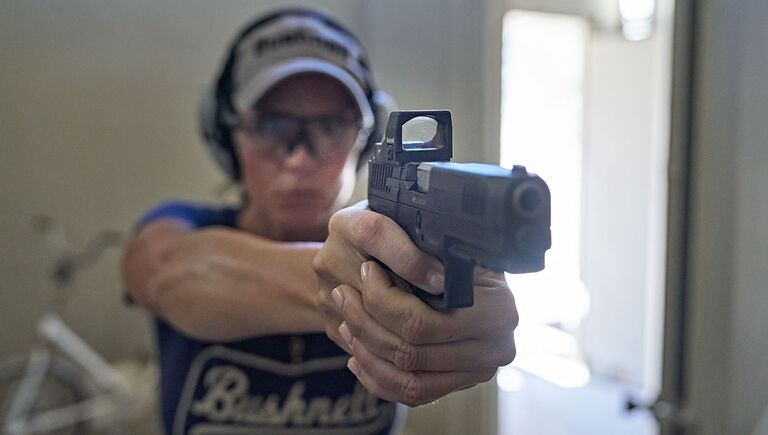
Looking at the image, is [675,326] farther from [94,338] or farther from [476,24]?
[94,338]

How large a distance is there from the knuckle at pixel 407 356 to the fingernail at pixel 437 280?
5cm

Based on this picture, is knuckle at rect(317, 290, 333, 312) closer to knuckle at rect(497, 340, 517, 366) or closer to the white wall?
knuckle at rect(497, 340, 517, 366)

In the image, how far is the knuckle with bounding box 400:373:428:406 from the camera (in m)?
0.44

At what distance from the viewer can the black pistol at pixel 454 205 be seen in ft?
1.17

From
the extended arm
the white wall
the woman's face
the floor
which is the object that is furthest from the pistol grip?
the white wall

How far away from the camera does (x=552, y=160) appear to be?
307 centimetres

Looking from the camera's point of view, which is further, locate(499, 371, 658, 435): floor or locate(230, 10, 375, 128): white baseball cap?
locate(499, 371, 658, 435): floor

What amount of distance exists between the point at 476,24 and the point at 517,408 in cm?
171

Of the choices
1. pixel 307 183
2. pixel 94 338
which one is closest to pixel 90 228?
pixel 94 338

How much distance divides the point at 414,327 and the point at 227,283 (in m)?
0.46

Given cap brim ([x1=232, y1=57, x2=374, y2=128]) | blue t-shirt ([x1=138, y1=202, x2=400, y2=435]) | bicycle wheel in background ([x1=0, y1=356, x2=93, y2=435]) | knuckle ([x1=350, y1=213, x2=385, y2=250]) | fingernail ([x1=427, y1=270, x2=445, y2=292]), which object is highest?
cap brim ([x1=232, y1=57, x2=374, y2=128])

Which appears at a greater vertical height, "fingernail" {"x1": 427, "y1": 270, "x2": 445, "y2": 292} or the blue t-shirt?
"fingernail" {"x1": 427, "y1": 270, "x2": 445, "y2": 292}

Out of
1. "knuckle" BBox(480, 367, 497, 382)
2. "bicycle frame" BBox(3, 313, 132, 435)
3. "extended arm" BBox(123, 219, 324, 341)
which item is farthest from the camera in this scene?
"bicycle frame" BBox(3, 313, 132, 435)

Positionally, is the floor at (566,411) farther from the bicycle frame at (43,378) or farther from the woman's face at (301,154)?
the woman's face at (301,154)
